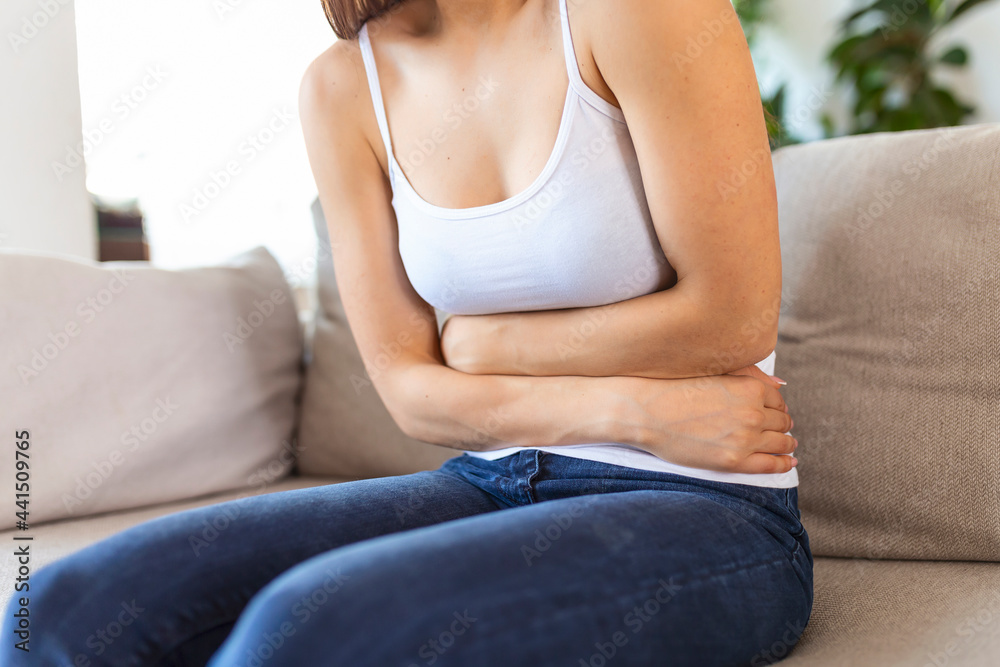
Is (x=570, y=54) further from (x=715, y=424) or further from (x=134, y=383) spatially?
(x=134, y=383)

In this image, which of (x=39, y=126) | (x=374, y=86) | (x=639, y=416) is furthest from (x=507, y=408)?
(x=39, y=126)

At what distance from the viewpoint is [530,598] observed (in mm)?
479

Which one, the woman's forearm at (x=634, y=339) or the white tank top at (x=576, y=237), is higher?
the white tank top at (x=576, y=237)

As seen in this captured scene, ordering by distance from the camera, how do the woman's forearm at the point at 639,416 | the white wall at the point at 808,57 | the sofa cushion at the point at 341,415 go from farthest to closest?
the white wall at the point at 808,57, the sofa cushion at the point at 341,415, the woman's forearm at the point at 639,416

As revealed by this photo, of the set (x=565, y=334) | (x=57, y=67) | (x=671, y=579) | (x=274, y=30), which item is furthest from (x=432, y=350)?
(x=274, y=30)

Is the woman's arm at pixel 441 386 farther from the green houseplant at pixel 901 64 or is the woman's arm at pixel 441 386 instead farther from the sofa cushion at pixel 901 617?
the green houseplant at pixel 901 64

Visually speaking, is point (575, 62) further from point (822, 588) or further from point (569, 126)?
point (822, 588)

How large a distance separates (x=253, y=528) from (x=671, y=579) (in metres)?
0.35

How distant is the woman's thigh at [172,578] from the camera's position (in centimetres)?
58

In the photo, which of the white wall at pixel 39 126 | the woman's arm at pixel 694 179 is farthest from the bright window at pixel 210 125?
the woman's arm at pixel 694 179

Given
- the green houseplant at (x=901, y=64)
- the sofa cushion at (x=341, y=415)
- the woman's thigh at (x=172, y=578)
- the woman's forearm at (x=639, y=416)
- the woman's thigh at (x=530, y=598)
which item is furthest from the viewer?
the green houseplant at (x=901, y=64)

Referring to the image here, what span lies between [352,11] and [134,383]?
667mm

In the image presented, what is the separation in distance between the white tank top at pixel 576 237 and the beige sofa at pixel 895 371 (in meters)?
0.20

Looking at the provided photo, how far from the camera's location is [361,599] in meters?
0.46
